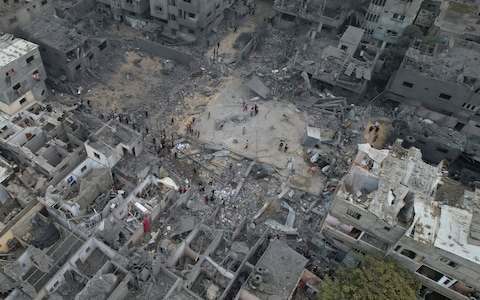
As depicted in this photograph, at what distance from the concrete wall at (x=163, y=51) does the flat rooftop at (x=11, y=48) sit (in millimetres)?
14169

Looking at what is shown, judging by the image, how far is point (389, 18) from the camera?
A: 1709 inches

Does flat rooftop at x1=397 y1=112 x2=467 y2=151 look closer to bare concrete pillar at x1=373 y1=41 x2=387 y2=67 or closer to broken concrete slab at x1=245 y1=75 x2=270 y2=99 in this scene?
bare concrete pillar at x1=373 y1=41 x2=387 y2=67

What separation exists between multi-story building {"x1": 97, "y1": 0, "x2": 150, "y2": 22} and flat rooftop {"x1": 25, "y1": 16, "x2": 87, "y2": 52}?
972cm

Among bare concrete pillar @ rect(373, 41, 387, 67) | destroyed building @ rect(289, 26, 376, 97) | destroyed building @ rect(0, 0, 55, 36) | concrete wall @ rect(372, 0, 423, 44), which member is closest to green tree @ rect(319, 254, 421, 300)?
destroyed building @ rect(289, 26, 376, 97)

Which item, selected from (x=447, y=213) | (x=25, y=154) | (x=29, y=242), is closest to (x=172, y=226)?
(x=29, y=242)

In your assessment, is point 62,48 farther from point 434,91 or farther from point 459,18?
point 459,18

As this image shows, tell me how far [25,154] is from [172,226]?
13.4m

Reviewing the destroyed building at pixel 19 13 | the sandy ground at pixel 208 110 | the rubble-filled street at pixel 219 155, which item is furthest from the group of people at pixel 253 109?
the destroyed building at pixel 19 13

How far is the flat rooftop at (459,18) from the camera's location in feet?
135

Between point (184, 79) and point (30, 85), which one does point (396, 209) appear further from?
point (30, 85)

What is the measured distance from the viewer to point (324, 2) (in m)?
47.9

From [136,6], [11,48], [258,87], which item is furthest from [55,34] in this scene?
[258,87]

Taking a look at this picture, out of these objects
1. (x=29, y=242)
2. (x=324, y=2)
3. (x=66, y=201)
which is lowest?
(x=29, y=242)

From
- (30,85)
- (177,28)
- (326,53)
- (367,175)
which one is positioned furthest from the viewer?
(177,28)
